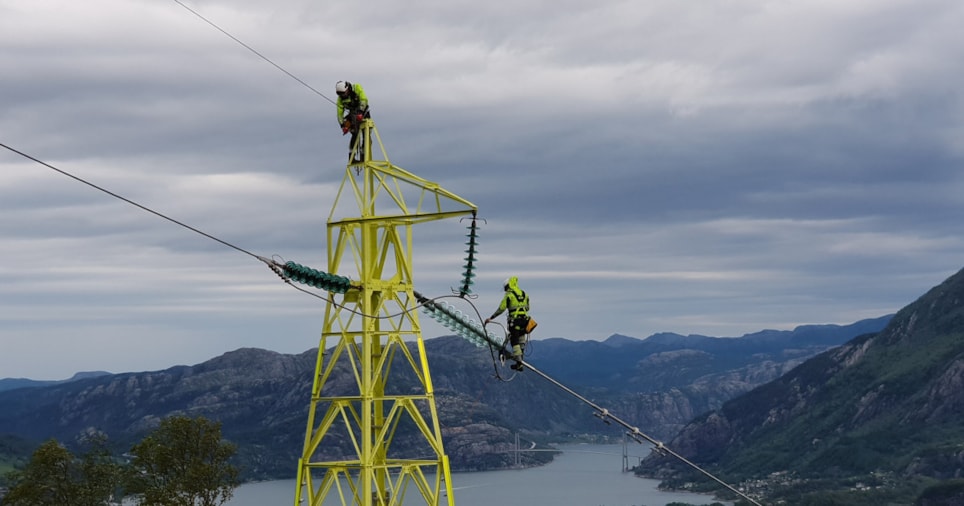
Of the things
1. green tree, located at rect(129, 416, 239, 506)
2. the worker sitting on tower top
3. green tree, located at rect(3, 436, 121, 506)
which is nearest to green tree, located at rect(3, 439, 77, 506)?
green tree, located at rect(3, 436, 121, 506)

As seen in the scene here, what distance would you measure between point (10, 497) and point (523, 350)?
52.4 m

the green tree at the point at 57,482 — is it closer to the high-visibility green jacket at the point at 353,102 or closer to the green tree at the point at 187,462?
the green tree at the point at 187,462

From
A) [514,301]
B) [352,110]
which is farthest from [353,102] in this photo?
[514,301]

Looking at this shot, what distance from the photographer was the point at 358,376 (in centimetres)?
4791

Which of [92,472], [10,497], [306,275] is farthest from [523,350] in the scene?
[92,472]

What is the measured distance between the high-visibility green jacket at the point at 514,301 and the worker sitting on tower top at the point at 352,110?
11.6m

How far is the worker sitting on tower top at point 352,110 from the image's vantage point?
48.8 m

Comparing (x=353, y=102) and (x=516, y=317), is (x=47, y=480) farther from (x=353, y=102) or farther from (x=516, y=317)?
(x=516, y=317)

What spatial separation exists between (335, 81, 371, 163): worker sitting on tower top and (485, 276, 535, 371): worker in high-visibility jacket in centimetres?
1172

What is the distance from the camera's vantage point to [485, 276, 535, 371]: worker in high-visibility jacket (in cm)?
4003

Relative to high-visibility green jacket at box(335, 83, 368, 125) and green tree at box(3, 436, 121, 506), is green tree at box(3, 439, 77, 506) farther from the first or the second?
high-visibility green jacket at box(335, 83, 368, 125)

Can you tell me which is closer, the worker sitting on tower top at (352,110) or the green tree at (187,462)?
the worker sitting on tower top at (352,110)

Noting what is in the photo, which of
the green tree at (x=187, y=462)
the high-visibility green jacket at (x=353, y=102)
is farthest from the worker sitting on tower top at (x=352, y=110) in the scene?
the green tree at (x=187, y=462)

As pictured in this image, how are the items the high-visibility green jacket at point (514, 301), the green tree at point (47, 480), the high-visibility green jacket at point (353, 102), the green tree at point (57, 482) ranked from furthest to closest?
the green tree at point (47, 480) → the green tree at point (57, 482) → the high-visibility green jacket at point (353, 102) → the high-visibility green jacket at point (514, 301)
